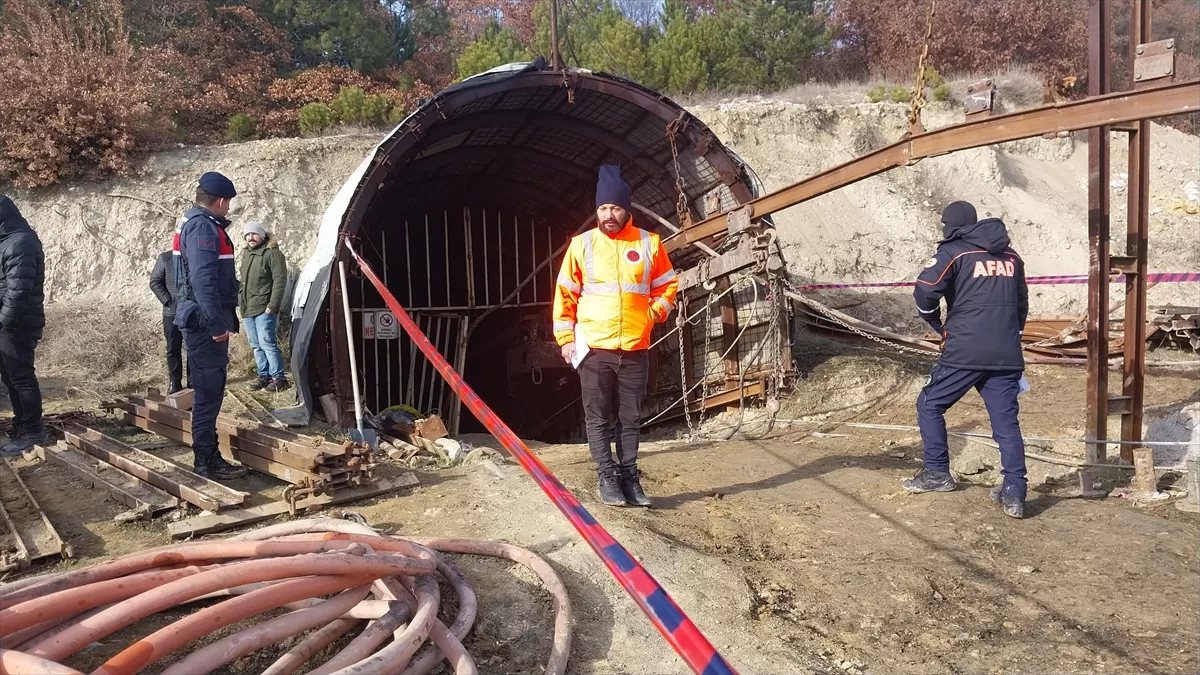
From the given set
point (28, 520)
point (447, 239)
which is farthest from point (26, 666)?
point (447, 239)

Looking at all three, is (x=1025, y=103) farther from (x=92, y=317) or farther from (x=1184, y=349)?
(x=92, y=317)

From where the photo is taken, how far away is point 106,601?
2.48 meters

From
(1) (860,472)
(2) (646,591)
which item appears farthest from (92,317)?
(2) (646,591)

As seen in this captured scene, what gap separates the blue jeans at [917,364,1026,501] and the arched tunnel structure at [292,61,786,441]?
2.20 m

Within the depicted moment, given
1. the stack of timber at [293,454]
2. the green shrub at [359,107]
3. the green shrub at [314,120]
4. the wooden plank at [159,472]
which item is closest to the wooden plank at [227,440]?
the stack of timber at [293,454]

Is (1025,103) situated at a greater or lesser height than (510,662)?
greater

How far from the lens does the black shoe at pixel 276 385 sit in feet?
27.2

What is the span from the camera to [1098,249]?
4809 millimetres

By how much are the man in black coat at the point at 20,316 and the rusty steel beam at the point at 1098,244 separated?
7.43 meters

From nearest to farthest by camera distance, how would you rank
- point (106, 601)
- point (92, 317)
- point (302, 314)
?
1. point (106, 601)
2. point (302, 314)
3. point (92, 317)

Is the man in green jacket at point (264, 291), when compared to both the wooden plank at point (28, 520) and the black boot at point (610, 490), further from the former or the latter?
the black boot at point (610, 490)

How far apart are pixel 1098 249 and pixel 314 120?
13901 mm

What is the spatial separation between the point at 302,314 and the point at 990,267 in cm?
600

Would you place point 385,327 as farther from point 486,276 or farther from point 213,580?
point 213,580
